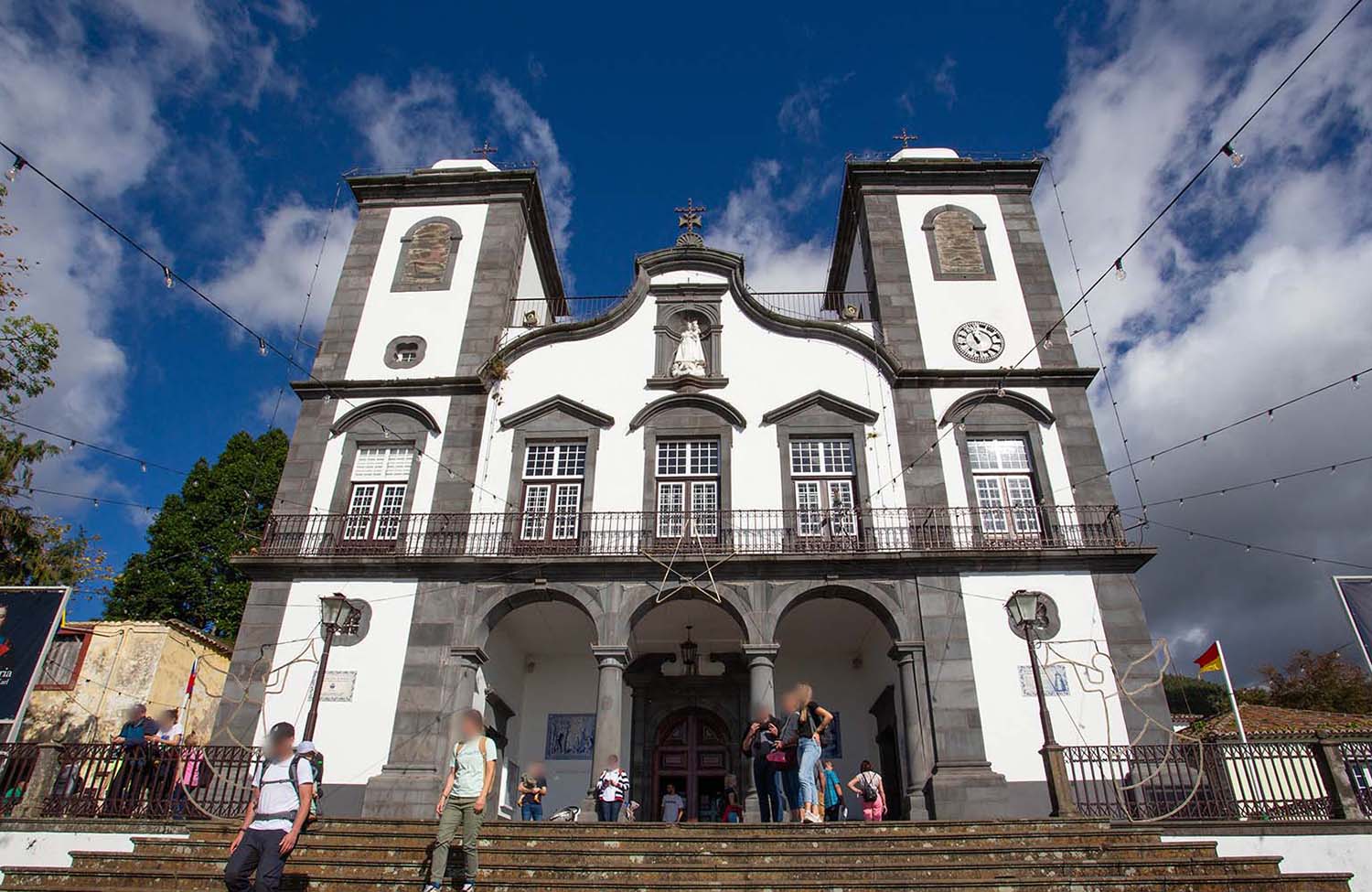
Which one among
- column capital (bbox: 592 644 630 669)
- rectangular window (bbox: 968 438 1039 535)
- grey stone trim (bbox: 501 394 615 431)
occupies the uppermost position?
grey stone trim (bbox: 501 394 615 431)

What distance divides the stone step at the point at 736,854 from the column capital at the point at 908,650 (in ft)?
14.4

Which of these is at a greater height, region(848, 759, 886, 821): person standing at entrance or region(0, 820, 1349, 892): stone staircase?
region(848, 759, 886, 821): person standing at entrance

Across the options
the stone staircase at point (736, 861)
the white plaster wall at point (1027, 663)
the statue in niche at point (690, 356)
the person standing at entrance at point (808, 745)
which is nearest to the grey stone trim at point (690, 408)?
the statue in niche at point (690, 356)

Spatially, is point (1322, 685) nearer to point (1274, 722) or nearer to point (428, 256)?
point (1274, 722)

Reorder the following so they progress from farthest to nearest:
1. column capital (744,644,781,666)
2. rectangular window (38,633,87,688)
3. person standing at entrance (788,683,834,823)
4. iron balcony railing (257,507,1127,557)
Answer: rectangular window (38,633,87,688) → iron balcony railing (257,507,1127,557) → column capital (744,644,781,666) → person standing at entrance (788,683,834,823)

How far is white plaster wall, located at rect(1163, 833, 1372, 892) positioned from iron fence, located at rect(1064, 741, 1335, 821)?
0.28 metres

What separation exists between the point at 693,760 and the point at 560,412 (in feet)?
22.9

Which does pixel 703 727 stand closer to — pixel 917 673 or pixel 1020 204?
pixel 917 673

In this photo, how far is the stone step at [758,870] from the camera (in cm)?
866

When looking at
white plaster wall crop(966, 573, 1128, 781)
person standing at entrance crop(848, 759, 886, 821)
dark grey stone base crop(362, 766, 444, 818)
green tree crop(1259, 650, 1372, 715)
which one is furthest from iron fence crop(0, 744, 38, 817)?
green tree crop(1259, 650, 1372, 715)

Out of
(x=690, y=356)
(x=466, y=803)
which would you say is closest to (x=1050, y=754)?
(x=466, y=803)

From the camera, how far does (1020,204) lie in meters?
18.9

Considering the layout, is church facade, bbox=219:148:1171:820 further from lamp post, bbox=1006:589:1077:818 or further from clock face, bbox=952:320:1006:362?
lamp post, bbox=1006:589:1077:818

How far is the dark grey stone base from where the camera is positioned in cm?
1278
